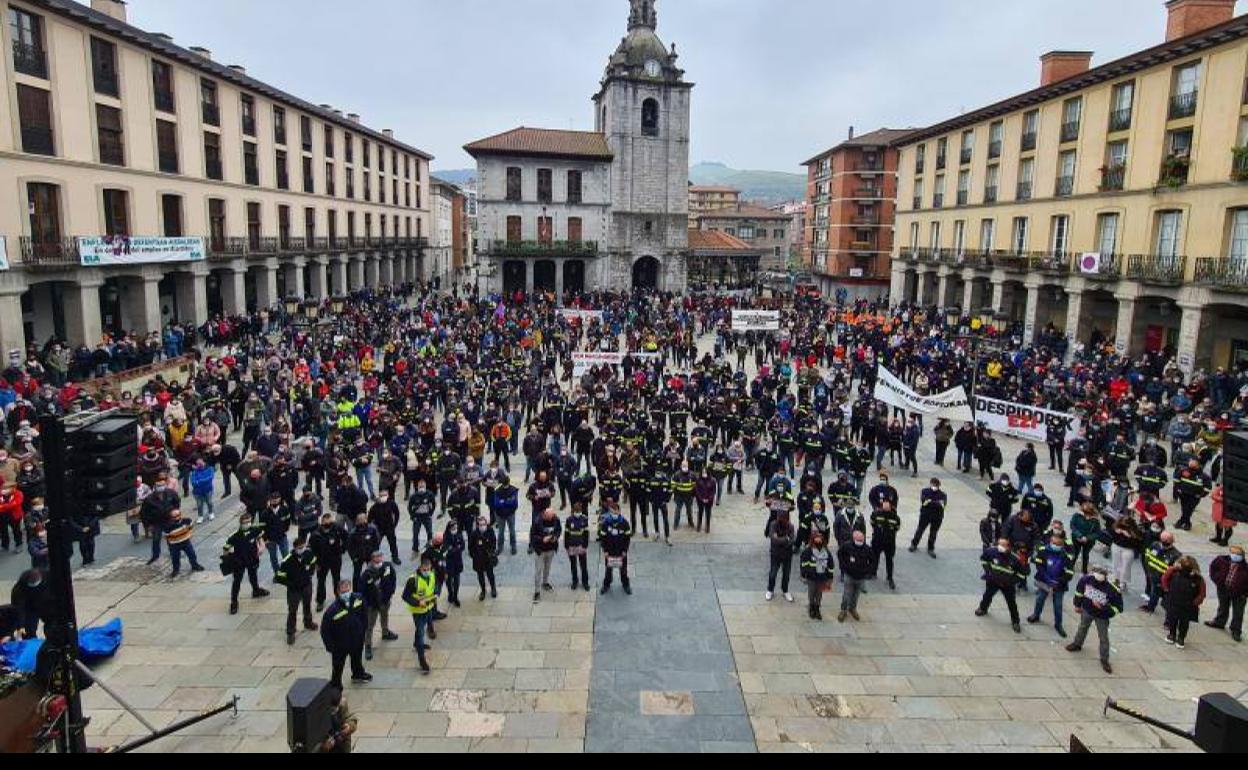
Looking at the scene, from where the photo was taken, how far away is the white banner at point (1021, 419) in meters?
19.0

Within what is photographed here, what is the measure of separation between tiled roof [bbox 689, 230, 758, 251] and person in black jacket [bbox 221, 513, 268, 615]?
195 ft

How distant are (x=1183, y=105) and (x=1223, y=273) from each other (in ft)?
22.7

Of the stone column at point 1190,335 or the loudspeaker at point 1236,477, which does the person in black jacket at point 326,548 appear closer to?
the loudspeaker at point 1236,477

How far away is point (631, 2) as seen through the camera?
57.6 metres

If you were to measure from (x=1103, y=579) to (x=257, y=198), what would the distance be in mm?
43160

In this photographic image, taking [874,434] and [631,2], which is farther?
[631,2]

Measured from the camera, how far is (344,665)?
9820mm

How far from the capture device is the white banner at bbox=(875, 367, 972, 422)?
755 inches

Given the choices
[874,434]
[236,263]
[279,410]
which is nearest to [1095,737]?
[874,434]

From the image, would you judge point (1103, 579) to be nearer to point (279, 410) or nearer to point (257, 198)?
point (279, 410)

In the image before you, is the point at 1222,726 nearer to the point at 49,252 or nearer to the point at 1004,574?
the point at 1004,574

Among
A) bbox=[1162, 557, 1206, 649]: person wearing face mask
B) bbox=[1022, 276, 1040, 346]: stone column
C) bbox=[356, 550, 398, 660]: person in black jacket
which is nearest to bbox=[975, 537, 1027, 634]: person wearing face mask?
bbox=[1162, 557, 1206, 649]: person wearing face mask

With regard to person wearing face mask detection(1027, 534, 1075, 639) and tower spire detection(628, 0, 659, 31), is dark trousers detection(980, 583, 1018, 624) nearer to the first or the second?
person wearing face mask detection(1027, 534, 1075, 639)

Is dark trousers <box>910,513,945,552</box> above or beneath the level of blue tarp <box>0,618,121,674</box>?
above
